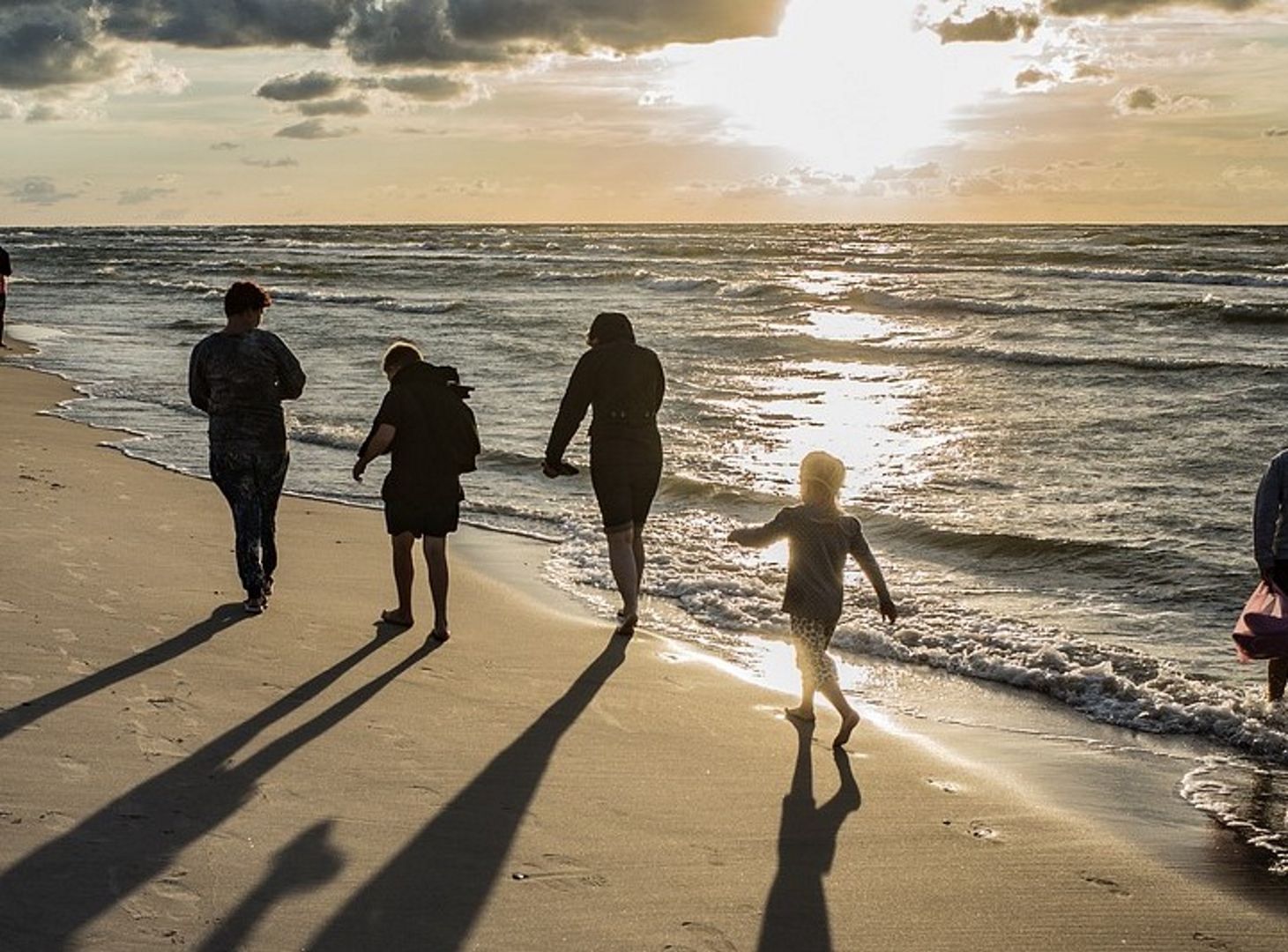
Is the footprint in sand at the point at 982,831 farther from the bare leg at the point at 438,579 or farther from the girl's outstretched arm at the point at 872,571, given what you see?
the bare leg at the point at 438,579

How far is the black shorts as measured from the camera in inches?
310

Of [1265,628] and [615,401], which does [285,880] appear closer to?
[615,401]

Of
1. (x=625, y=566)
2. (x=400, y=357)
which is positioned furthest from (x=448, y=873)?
(x=625, y=566)

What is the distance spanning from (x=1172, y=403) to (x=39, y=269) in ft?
166

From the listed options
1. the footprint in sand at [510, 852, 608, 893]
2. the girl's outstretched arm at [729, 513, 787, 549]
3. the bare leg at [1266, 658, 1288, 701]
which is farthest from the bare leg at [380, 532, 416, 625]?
the bare leg at [1266, 658, 1288, 701]

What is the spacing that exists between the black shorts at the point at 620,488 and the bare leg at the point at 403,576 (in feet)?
3.49

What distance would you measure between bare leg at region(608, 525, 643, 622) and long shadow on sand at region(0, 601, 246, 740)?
199 cm

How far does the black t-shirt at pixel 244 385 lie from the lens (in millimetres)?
7359

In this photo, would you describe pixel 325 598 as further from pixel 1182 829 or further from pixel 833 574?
pixel 1182 829

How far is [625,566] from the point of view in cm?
797

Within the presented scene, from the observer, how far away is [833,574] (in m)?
6.15

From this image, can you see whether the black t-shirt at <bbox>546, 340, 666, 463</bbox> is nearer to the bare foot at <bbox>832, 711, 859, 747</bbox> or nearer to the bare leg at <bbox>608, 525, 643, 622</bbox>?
the bare leg at <bbox>608, 525, 643, 622</bbox>

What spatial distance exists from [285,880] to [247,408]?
3.72 m

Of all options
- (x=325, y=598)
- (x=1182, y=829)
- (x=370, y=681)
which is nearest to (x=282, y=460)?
(x=325, y=598)
